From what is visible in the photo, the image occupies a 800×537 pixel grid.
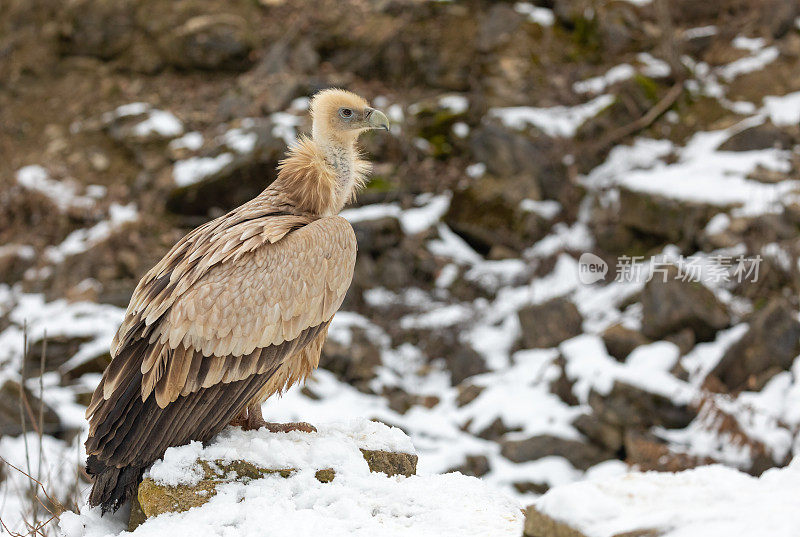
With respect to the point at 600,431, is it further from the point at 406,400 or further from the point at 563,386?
the point at 406,400

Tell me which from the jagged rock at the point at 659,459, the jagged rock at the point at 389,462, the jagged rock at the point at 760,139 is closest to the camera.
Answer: the jagged rock at the point at 389,462

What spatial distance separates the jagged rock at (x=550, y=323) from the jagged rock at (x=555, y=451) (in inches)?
66.3

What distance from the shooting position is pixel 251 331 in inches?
129

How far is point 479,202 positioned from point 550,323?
2.74 metres

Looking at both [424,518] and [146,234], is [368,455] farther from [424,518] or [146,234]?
[146,234]

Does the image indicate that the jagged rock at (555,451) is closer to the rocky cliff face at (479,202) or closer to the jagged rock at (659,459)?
the rocky cliff face at (479,202)

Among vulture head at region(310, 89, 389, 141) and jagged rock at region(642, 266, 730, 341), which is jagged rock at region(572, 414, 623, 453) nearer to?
jagged rock at region(642, 266, 730, 341)

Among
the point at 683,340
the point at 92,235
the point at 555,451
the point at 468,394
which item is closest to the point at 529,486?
the point at 555,451

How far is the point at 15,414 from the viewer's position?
698 centimetres

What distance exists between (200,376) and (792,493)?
2.29 metres

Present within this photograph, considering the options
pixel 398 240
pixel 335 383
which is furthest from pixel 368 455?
pixel 398 240

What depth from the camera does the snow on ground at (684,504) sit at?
72.7 inches

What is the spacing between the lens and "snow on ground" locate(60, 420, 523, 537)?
288 centimetres

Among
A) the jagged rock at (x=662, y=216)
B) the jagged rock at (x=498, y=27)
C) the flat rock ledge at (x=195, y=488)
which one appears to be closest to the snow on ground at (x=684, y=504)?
the flat rock ledge at (x=195, y=488)
